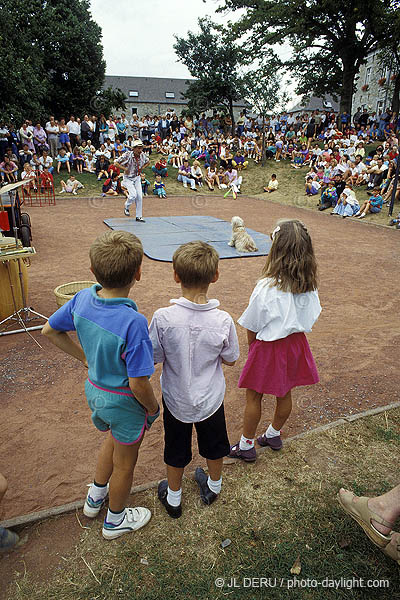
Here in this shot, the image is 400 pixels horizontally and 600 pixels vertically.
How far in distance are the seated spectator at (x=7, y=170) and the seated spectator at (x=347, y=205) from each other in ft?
42.0

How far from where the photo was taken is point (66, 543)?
212 centimetres

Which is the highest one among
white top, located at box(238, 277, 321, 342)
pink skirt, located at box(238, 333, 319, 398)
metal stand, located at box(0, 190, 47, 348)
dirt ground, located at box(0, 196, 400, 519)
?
white top, located at box(238, 277, 321, 342)

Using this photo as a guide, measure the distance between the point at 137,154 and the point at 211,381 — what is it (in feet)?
31.5

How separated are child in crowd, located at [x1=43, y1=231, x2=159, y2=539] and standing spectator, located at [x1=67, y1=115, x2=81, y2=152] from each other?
67.7 ft

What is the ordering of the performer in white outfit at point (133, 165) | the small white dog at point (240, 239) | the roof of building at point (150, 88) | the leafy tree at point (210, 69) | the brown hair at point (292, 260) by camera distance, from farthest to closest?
the roof of building at point (150, 88) → the leafy tree at point (210, 69) → the performer in white outfit at point (133, 165) → the small white dog at point (240, 239) → the brown hair at point (292, 260)

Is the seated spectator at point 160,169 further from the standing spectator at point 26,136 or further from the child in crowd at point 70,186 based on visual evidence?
the standing spectator at point 26,136

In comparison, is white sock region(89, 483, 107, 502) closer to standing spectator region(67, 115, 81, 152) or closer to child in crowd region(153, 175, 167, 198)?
child in crowd region(153, 175, 167, 198)

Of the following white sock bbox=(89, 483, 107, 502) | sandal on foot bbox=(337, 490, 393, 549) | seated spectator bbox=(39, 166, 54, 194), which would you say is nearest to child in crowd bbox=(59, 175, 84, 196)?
seated spectator bbox=(39, 166, 54, 194)

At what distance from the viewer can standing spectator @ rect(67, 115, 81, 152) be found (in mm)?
19766

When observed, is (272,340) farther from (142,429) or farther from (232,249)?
(232,249)

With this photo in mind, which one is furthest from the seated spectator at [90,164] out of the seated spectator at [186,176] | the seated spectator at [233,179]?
the seated spectator at [233,179]

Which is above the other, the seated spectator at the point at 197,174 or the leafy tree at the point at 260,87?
the leafy tree at the point at 260,87

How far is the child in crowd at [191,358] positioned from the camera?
1.98 m

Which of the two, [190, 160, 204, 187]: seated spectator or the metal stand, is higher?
[190, 160, 204, 187]: seated spectator
